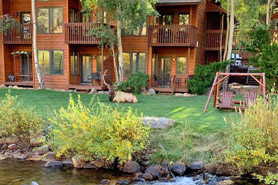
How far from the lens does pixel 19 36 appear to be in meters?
19.3

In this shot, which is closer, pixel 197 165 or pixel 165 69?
pixel 197 165

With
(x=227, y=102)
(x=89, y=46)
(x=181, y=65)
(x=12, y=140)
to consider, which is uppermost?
(x=89, y=46)

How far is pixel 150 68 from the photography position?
1878cm

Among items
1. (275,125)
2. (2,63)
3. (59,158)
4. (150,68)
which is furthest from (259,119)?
(2,63)

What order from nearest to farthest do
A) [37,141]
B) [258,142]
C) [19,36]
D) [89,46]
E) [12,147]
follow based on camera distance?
[258,142], [37,141], [12,147], [19,36], [89,46]

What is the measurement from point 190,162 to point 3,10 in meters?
18.2

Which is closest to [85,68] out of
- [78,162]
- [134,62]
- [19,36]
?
[134,62]

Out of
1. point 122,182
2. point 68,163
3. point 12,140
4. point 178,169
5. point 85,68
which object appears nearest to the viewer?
point 122,182

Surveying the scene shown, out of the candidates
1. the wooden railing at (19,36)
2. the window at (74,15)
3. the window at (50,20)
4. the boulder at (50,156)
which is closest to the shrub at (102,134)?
the boulder at (50,156)

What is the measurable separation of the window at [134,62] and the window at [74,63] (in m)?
3.52

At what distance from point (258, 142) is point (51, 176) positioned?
192 inches

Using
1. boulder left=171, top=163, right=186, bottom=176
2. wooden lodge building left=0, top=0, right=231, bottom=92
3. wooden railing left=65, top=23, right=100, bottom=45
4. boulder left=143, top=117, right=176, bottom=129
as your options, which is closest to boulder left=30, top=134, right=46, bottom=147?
boulder left=143, top=117, right=176, bottom=129

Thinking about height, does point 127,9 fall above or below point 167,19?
below

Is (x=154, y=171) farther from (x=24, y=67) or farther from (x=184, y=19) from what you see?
(x=24, y=67)
